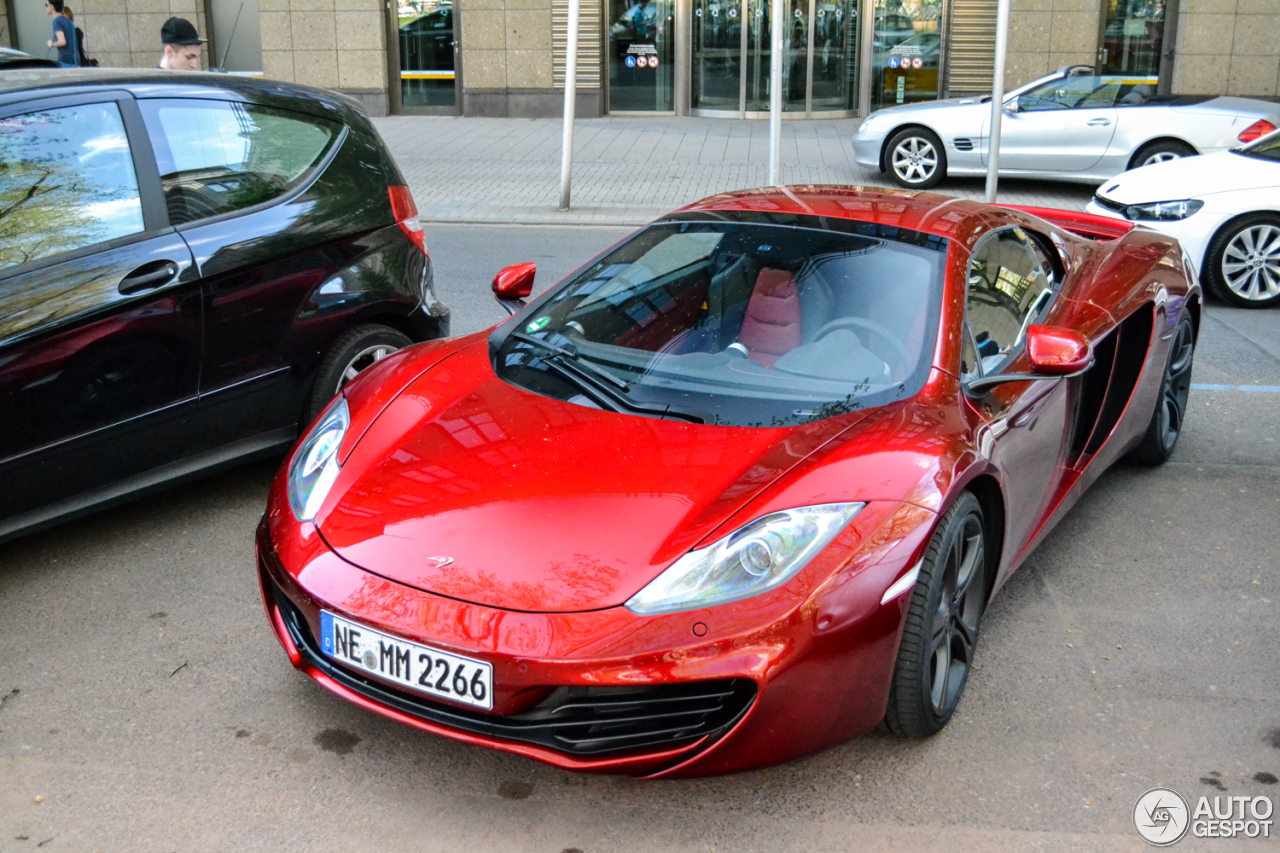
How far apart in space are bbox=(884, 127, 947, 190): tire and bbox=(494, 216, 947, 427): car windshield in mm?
9629

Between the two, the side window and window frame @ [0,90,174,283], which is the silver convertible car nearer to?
the side window

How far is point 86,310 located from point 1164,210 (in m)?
7.18

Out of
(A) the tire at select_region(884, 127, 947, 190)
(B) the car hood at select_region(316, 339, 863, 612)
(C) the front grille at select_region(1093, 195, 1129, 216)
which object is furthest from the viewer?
(A) the tire at select_region(884, 127, 947, 190)

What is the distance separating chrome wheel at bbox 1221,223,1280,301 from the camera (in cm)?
848

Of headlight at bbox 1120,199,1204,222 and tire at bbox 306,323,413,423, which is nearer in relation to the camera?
tire at bbox 306,323,413,423

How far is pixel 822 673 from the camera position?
2.82m

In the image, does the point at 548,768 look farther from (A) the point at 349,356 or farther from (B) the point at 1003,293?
(A) the point at 349,356

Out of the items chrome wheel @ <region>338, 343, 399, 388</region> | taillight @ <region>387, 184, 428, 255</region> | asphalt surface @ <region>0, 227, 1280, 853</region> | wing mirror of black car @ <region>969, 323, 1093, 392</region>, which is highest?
taillight @ <region>387, 184, 428, 255</region>

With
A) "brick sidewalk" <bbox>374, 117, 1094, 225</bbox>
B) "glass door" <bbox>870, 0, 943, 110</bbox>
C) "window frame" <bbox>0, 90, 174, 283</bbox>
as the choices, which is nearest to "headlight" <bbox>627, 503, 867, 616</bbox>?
"window frame" <bbox>0, 90, 174, 283</bbox>

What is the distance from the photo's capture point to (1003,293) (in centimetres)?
406

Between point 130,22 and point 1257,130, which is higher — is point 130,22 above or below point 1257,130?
above

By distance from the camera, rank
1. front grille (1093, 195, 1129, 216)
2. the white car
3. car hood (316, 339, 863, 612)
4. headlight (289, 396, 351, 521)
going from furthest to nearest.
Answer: front grille (1093, 195, 1129, 216)
the white car
headlight (289, 396, 351, 521)
car hood (316, 339, 863, 612)

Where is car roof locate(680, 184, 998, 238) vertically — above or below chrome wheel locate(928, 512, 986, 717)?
above

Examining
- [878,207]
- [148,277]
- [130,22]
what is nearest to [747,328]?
[878,207]
